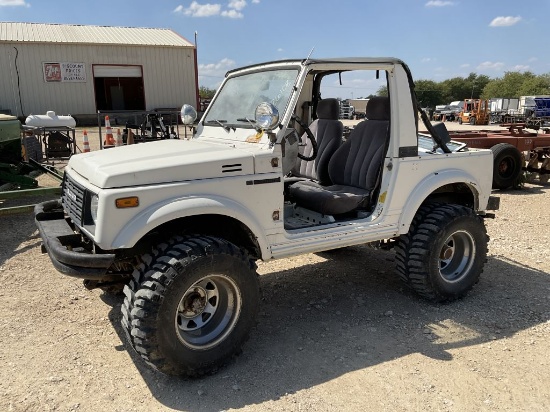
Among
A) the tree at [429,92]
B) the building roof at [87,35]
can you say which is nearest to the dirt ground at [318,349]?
the building roof at [87,35]

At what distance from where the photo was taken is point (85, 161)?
3.55 metres

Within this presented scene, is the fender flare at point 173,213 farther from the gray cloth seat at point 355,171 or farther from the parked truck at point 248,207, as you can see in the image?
the gray cloth seat at point 355,171

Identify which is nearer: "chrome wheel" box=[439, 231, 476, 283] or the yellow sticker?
the yellow sticker

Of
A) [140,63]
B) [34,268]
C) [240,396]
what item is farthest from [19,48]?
[240,396]

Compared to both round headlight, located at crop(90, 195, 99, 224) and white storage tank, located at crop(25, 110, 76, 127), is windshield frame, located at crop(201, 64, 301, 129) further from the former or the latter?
white storage tank, located at crop(25, 110, 76, 127)

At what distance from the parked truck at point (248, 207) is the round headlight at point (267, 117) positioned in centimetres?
1

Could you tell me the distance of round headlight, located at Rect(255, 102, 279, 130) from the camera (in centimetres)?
342

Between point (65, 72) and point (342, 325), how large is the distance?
79.0 ft

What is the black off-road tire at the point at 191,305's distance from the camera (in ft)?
9.85

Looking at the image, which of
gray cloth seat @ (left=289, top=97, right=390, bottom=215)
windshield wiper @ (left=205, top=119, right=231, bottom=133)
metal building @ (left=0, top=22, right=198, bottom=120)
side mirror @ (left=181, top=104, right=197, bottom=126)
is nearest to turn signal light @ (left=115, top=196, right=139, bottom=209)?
windshield wiper @ (left=205, top=119, right=231, bottom=133)

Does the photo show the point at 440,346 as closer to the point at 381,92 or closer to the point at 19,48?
the point at 381,92

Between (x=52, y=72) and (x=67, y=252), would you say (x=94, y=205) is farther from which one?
(x=52, y=72)

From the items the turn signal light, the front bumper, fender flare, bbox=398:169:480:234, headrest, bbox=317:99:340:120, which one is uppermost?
headrest, bbox=317:99:340:120

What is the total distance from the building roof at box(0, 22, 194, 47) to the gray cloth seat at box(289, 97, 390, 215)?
75.0 ft
